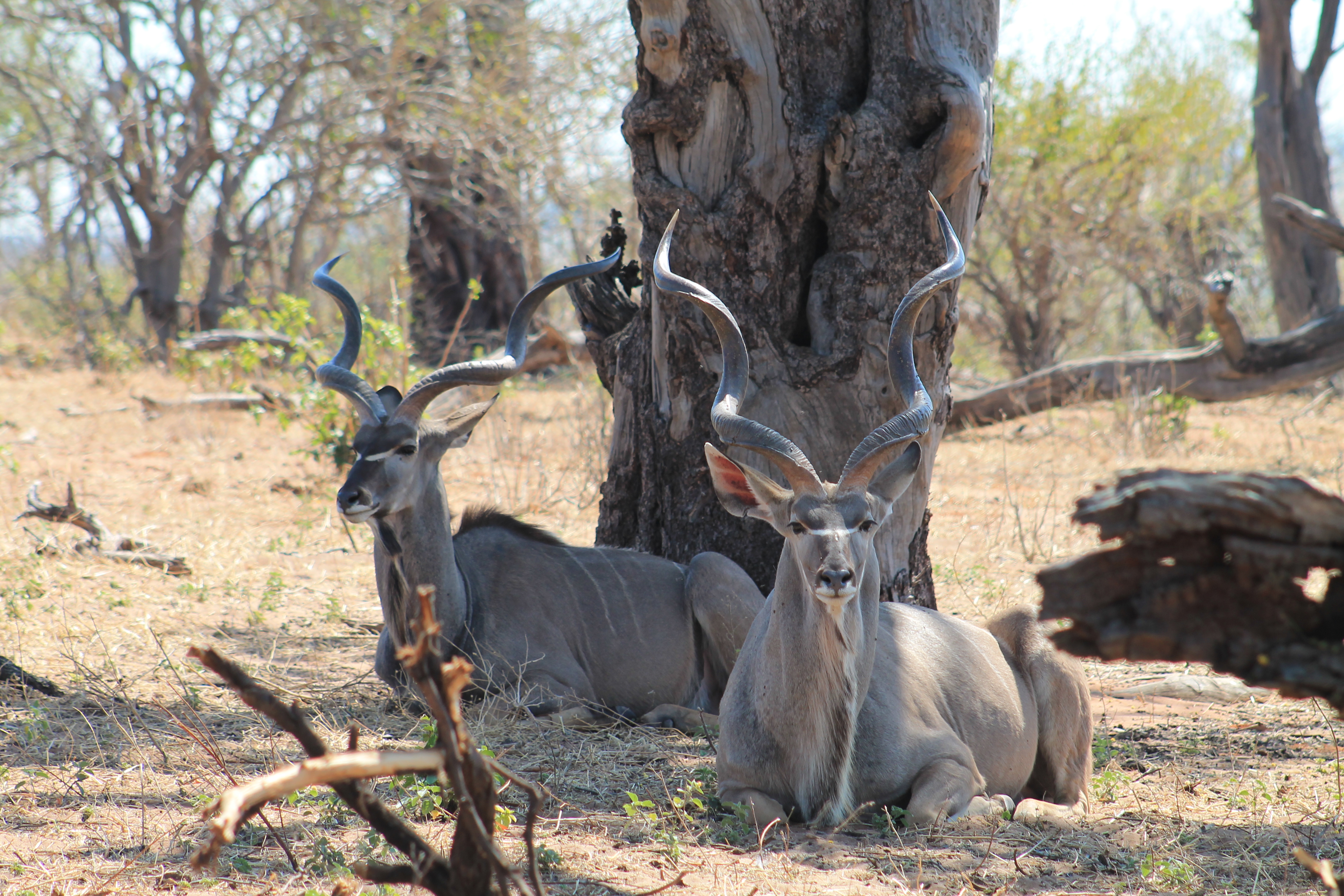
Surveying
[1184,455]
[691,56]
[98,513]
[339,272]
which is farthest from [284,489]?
[339,272]

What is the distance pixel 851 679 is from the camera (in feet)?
10.9

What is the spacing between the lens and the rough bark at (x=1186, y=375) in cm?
869

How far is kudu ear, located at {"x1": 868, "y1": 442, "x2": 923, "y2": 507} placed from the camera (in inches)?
137

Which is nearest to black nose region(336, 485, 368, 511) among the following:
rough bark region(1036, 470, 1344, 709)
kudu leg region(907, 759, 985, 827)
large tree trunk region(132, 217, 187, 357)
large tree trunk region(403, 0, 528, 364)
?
kudu leg region(907, 759, 985, 827)

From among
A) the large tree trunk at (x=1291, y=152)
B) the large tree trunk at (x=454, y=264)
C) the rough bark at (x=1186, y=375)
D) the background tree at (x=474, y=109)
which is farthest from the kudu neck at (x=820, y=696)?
the large tree trunk at (x=1291, y=152)

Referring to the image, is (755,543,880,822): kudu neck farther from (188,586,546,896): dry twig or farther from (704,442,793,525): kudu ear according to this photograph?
(188,586,546,896): dry twig

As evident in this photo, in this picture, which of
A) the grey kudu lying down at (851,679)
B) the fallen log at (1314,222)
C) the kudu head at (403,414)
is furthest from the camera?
the fallen log at (1314,222)

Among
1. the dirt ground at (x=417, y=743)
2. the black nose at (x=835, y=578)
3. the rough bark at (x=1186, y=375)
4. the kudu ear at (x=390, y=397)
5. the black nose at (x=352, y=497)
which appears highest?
the rough bark at (x=1186, y=375)

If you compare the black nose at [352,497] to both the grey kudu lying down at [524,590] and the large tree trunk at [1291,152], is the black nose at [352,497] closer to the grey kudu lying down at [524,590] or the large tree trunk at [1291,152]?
the grey kudu lying down at [524,590]

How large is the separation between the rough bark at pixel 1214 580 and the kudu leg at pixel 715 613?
8.56ft

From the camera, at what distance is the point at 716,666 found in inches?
196

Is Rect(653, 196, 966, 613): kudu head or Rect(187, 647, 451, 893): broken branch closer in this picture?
Rect(187, 647, 451, 893): broken branch

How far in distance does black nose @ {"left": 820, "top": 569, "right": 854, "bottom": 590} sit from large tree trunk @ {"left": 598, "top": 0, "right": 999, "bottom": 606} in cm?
145

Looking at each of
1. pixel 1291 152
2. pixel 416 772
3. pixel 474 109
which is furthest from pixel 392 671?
pixel 1291 152
